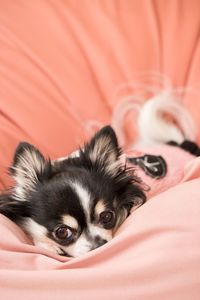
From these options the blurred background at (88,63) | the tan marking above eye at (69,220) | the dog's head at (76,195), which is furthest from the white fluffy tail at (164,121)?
the tan marking above eye at (69,220)

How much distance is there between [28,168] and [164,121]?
80 centimetres

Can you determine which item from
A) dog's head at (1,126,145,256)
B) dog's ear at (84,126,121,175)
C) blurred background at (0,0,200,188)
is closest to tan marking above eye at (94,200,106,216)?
dog's head at (1,126,145,256)

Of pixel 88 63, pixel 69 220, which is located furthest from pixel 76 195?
pixel 88 63

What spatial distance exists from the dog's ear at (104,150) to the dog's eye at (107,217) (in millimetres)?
161

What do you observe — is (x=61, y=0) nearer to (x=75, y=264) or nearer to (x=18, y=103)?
(x=18, y=103)

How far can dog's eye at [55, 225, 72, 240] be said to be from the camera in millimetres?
1413

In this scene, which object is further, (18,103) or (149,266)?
(18,103)

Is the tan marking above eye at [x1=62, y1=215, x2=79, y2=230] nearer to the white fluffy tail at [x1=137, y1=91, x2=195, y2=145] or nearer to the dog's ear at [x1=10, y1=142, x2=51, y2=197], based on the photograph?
the dog's ear at [x1=10, y1=142, x2=51, y2=197]

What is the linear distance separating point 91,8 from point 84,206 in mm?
1128

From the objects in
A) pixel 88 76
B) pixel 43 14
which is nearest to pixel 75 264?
pixel 88 76

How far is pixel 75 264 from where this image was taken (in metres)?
1.18

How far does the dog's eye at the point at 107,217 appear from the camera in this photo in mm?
1459

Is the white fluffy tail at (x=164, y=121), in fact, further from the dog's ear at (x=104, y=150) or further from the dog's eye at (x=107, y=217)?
the dog's eye at (x=107, y=217)

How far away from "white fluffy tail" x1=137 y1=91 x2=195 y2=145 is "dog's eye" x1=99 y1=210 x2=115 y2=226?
0.65 m
